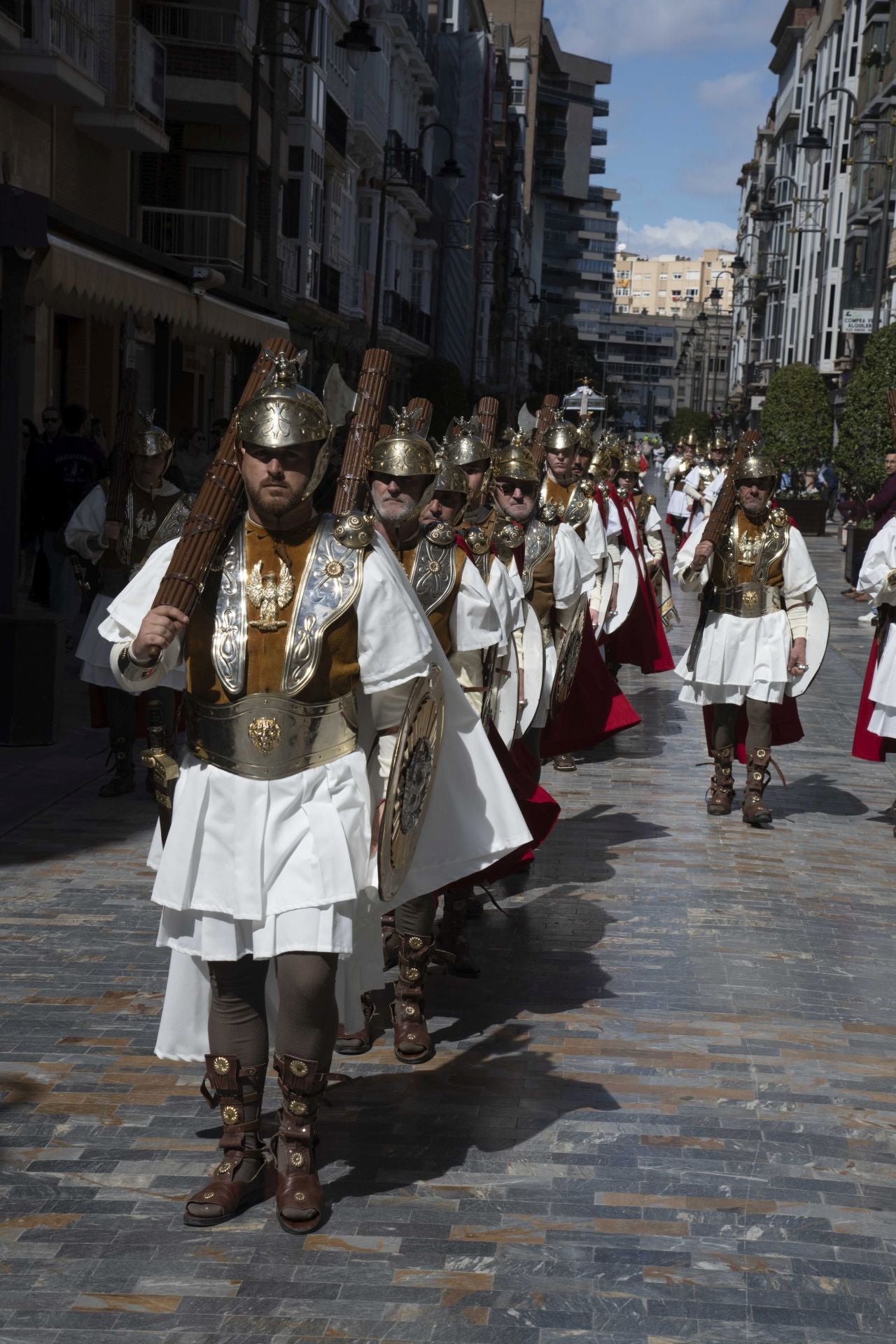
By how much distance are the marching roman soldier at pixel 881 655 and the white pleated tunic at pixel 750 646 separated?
0.33m

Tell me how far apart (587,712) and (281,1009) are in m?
6.05

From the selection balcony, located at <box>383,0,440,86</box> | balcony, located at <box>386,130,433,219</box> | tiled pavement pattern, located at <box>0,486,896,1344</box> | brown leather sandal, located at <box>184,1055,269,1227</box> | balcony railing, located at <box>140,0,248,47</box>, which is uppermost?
balcony, located at <box>383,0,440,86</box>

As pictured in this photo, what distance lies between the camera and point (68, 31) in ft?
67.7

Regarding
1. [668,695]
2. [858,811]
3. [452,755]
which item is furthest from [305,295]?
[452,755]

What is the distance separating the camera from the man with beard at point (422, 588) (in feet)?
18.7

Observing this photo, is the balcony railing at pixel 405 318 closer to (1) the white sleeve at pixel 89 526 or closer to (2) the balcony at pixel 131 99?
(2) the balcony at pixel 131 99

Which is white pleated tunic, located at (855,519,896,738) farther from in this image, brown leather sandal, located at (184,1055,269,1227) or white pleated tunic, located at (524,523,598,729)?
brown leather sandal, located at (184,1055,269,1227)

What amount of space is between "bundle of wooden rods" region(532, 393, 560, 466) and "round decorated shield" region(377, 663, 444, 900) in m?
5.46

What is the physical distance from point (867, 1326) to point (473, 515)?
15.0 ft


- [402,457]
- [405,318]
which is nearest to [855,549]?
[402,457]

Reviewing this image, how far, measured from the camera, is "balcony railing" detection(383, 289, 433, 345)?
49.8 metres

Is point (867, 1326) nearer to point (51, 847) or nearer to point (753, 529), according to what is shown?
point (51, 847)

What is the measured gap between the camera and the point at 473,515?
793cm

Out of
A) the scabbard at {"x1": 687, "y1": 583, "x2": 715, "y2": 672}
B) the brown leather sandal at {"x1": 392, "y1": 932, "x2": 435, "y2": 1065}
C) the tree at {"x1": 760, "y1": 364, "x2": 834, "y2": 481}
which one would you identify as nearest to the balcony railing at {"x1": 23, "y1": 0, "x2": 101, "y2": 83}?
the scabbard at {"x1": 687, "y1": 583, "x2": 715, "y2": 672}
